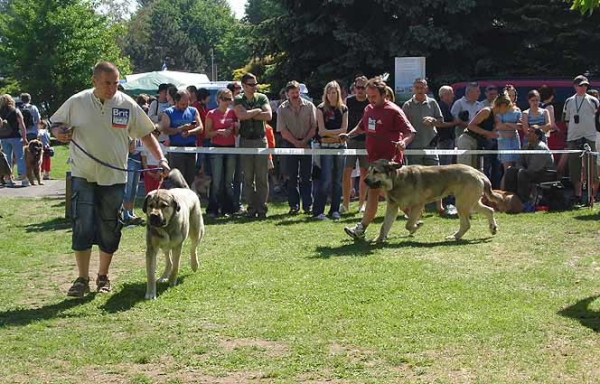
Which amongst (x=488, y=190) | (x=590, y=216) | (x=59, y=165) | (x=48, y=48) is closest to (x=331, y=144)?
(x=488, y=190)

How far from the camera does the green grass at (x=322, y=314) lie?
5387 millimetres

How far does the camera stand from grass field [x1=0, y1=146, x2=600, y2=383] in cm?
538

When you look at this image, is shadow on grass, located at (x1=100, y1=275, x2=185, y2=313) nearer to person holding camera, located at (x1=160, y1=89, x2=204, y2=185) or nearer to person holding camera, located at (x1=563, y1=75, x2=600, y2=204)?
person holding camera, located at (x1=160, y1=89, x2=204, y2=185)

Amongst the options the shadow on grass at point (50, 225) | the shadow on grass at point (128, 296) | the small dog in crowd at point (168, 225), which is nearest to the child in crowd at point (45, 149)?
the shadow on grass at point (50, 225)

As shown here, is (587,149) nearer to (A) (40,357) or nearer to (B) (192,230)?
(B) (192,230)

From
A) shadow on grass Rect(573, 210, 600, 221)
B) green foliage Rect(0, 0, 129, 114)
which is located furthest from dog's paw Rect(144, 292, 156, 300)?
green foliage Rect(0, 0, 129, 114)

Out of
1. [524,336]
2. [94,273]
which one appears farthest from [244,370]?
[94,273]

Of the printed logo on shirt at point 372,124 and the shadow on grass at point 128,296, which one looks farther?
the printed logo on shirt at point 372,124

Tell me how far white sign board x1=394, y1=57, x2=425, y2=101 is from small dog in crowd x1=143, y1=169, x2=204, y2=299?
10578mm

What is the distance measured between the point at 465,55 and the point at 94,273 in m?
16.1

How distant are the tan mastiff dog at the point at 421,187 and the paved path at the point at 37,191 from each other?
834cm

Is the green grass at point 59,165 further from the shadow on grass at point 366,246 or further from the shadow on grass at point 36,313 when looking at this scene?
the shadow on grass at point 36,313

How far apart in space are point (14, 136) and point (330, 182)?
29.9 feet

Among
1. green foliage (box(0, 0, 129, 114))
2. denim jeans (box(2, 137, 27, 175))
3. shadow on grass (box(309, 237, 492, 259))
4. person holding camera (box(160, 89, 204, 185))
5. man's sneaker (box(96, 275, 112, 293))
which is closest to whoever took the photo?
man's sneaker (box(96, 275, 112, 293))
